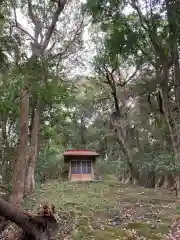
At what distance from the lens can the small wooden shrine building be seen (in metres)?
19.5

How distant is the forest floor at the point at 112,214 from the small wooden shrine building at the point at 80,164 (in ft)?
19.9

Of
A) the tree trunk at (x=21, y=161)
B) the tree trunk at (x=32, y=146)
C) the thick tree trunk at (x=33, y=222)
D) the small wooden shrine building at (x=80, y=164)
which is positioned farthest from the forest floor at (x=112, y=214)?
the small wooden shrine building at (x=80, y=164)

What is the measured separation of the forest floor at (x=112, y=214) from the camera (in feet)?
23.3

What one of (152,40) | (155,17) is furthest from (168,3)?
(152,40)

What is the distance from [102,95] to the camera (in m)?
19.1

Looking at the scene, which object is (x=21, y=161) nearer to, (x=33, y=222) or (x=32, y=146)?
(x=32, y=146)

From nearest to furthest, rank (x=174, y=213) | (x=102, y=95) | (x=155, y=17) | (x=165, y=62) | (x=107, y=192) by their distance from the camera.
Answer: (x=174, y=213), (x=155, y=17), (x=165, y=62), (x=107, y=192), (x=102, y=95)

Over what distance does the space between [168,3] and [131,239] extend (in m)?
7.77

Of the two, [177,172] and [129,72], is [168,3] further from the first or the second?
[129,72]

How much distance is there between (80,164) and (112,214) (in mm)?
10846

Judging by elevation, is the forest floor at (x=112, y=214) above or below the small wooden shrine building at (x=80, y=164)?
below

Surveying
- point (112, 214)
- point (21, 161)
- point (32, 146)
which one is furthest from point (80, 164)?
point (112, 214)

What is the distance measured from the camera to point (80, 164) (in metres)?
19.9

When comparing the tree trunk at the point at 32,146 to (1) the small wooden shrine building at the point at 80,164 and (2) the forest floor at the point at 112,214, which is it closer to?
(2) the forest floor at the point at 112,214
